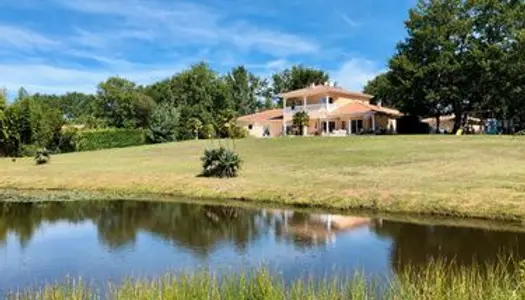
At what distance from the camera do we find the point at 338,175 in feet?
102

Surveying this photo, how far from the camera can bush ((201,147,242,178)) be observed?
32.4 meters

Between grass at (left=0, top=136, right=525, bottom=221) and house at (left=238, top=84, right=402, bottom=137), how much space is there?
15.3m

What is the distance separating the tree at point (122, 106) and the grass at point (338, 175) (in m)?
42.2

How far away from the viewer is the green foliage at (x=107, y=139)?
64688 mm

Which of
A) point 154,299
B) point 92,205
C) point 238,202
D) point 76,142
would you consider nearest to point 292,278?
point 154,299

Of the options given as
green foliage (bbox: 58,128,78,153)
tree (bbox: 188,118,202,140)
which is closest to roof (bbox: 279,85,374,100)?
tree (bbox: 188,118,202,140)

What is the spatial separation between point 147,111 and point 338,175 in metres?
67.5

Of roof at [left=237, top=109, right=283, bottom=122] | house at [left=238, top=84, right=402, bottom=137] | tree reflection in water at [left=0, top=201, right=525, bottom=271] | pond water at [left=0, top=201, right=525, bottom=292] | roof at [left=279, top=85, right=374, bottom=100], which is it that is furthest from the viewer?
roof at [left=237, top=109, right=283, bottom=122]

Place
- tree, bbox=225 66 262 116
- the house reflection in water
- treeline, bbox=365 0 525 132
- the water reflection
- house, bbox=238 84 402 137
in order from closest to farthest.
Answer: the house reflection in water, the water reflection, treeline, bbox=365 0 525 132, house, bbox=238 84 402 137, tree, bbox=225 66 262 116

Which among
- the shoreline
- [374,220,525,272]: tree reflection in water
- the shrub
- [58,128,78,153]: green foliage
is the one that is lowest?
[374,220,525,272]: tree reflection in water

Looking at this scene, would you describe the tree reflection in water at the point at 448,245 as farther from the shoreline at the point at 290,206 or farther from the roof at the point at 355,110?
the roof at the point at 355,110

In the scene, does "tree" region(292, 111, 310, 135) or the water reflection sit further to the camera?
"tree" region(292, 111, 310, 135)

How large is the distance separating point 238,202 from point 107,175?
41.2 feet

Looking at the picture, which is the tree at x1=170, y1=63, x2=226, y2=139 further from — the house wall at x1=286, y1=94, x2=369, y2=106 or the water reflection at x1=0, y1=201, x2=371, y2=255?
the water reflection at x1=0, y1=201, x2=371, y2=255
